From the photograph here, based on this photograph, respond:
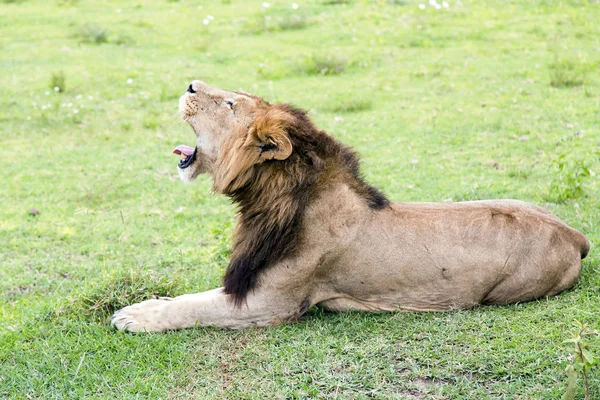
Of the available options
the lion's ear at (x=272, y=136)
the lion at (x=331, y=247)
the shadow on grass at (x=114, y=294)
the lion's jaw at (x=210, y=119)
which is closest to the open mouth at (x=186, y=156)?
the lion's jaw at (x=210, y=119)

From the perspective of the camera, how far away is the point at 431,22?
11.6m

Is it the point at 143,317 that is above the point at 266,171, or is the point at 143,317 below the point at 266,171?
below

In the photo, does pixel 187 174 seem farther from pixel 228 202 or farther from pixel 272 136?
pixel 228 202

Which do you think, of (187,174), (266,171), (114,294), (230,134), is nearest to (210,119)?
(230,134)

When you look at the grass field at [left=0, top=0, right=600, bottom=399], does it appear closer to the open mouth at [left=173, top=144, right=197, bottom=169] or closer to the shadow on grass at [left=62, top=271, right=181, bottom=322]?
the shadow on grass at [left=62, top=271, right=181, bottom=322]

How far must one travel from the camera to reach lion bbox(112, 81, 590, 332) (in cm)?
370

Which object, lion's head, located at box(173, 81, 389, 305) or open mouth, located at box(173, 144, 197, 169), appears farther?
open mouth, located at box(173, 144, 197, 169)

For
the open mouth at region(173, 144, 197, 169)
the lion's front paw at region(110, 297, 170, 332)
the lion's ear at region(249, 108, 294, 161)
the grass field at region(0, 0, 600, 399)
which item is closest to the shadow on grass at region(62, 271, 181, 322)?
the grass field at region(0, 0, 600, 399)

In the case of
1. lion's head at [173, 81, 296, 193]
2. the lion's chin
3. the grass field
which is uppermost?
lion's head at [173, 81, 296, 193]

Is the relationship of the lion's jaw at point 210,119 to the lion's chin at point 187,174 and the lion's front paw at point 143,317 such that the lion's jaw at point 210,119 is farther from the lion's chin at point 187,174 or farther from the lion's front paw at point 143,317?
the lion's front paw at point 143,317

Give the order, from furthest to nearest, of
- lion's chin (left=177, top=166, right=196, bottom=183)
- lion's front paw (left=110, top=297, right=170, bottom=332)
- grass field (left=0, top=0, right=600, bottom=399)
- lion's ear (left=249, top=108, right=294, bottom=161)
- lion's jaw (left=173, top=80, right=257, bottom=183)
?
1. lion's chin (left=177, top=166, right=196, bottom=183)
2. lion's jaw (left=173, top=80, right=257, bottom=183)
3. lion's front paw (left=110, top=297, right=170, bottom=332)
4. lion's ear (left=249, top=108, right=294, bottom=161)
5. grass field (left=0, top=0, right=600, bottom=399)

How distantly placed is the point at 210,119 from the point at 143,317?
1.02 metres

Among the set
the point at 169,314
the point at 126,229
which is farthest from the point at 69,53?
the point at 169,314

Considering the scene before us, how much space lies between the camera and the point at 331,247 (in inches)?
146
